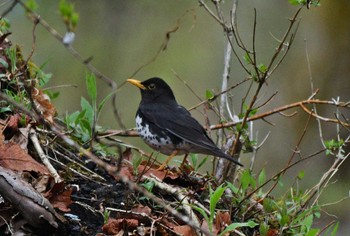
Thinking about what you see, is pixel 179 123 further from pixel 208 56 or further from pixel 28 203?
pixel 208 56

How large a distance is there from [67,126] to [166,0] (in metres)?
7.24

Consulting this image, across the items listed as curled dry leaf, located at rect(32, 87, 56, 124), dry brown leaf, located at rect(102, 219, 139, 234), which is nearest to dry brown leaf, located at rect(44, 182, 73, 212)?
dry brown leaf, located at rect(102, 219, 139, 234)

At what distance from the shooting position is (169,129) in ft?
19.2

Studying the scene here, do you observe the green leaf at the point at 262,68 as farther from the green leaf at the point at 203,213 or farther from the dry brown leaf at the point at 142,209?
the dry brown leaf at the point at 142,209

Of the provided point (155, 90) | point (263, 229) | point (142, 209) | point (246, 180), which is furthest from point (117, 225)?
point (155, 90)

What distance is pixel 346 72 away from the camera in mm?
10531

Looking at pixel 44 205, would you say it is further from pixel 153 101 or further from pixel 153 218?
pixel 153 101

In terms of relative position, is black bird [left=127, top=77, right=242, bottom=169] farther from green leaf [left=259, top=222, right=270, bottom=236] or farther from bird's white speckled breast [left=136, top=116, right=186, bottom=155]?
green leaf [left=259, top=222, right=270, bottom=236]

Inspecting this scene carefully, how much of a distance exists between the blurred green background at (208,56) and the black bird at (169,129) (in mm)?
3788

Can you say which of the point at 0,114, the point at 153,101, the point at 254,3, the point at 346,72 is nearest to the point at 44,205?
the point at 0,114

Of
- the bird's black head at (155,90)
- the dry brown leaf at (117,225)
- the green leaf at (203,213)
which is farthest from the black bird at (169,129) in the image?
the dry brown leaf at (117,225)

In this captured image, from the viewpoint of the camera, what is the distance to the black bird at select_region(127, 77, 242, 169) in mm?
5598

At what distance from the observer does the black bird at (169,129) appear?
560cm

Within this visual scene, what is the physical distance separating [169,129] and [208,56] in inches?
261
